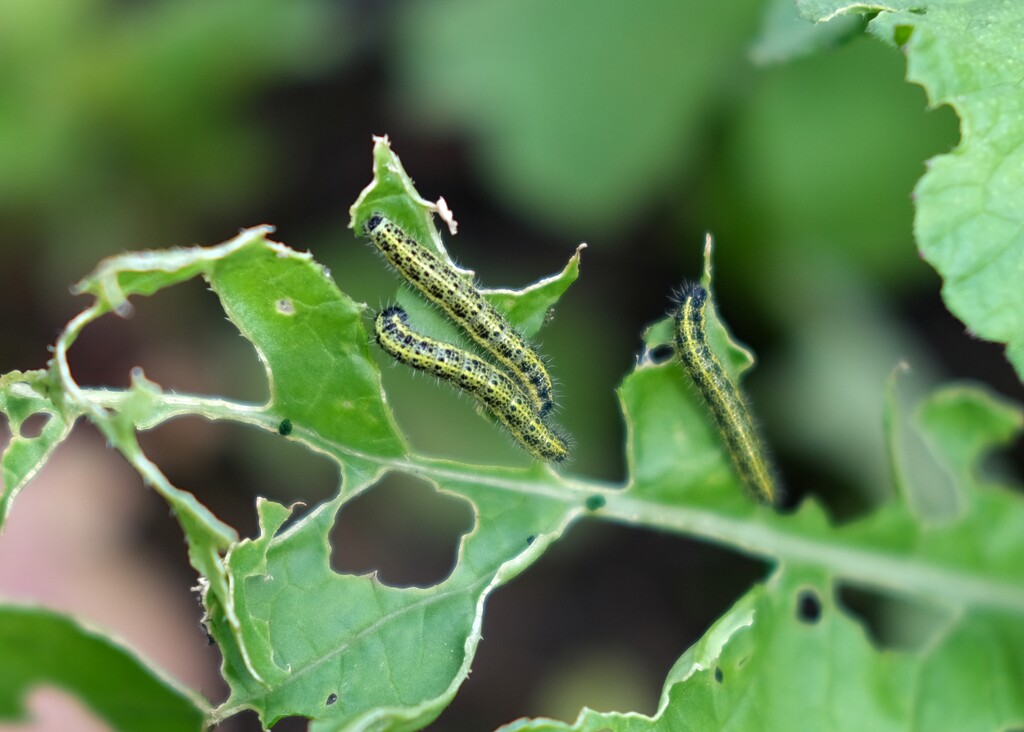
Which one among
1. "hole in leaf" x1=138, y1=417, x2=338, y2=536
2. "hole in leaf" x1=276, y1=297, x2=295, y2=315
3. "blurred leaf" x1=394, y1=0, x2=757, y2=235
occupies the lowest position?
"hole in leaf" x1=138, y1=417, x2=338, y2=536

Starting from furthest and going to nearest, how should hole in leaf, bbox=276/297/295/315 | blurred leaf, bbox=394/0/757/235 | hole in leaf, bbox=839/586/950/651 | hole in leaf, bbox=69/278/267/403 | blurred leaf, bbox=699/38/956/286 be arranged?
hole in leaf, bbox=69/278/267/403
blurred leaf, bbox=394/0/757/235
blurred leaf, bbox=699/38/956/286
hole in leaf, bbox=839/586/950/651
hole in leaf, bbox=276/297/295/315

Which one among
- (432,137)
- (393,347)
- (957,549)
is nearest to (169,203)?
(432,137)

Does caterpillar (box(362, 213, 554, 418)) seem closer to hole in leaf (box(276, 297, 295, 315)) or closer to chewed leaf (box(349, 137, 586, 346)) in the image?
Answer: chewed leaf (box(349, 137, 586, 346))

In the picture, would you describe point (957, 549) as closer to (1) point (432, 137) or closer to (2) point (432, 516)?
(2) point (432, 516)

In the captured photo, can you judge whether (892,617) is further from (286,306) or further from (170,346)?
(170,346)

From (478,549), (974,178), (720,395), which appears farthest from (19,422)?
(974,178)

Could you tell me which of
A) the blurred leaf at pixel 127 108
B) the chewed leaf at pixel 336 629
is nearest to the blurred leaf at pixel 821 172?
the blurred leaf at pixel 127 108

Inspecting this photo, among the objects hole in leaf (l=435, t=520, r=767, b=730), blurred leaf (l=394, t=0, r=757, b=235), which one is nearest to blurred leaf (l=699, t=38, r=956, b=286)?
blurred leaf (l=394, t=0, r=757, b=235)
